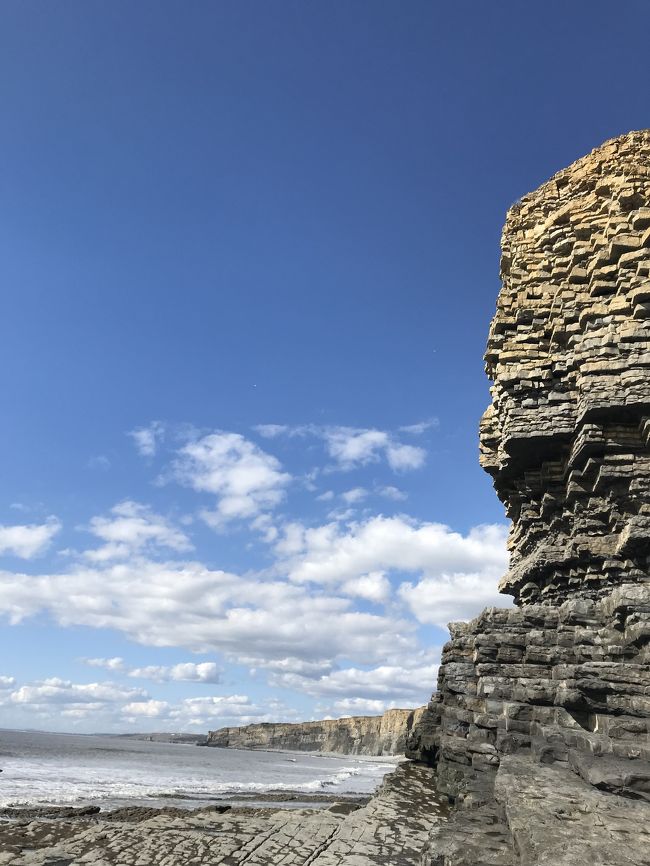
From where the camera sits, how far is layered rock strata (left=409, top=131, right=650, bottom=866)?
227 inches

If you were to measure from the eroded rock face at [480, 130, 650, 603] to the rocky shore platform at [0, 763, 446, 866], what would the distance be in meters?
6.38

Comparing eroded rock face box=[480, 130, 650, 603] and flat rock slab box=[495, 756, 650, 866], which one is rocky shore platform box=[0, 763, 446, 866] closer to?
flat rock slab box=[495, 756, 650, 866]

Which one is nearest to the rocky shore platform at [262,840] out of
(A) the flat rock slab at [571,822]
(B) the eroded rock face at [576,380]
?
(A) the flat rock slab at [571,822]

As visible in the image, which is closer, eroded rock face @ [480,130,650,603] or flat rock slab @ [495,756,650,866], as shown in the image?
flat rock slab @ [495,756,650,866]

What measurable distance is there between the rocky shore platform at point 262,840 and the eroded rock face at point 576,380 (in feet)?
20.9

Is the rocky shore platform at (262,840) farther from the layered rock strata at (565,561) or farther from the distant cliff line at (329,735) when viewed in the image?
the distant cliff line at (329,735)

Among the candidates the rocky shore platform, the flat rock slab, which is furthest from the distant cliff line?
the flat rock slab

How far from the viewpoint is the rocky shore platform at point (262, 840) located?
26.3 ft

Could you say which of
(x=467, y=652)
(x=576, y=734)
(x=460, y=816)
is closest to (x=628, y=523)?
(x=467, y=652)

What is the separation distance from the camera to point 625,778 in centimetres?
593

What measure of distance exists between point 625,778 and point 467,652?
5759 mm

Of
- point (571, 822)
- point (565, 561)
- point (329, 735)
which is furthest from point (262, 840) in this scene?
point (329, 735)

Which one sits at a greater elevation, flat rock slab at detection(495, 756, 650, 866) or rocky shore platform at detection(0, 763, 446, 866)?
flat rock slab at detection(495, 756, 650, 866)

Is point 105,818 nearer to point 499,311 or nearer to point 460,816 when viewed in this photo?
point 460,816
